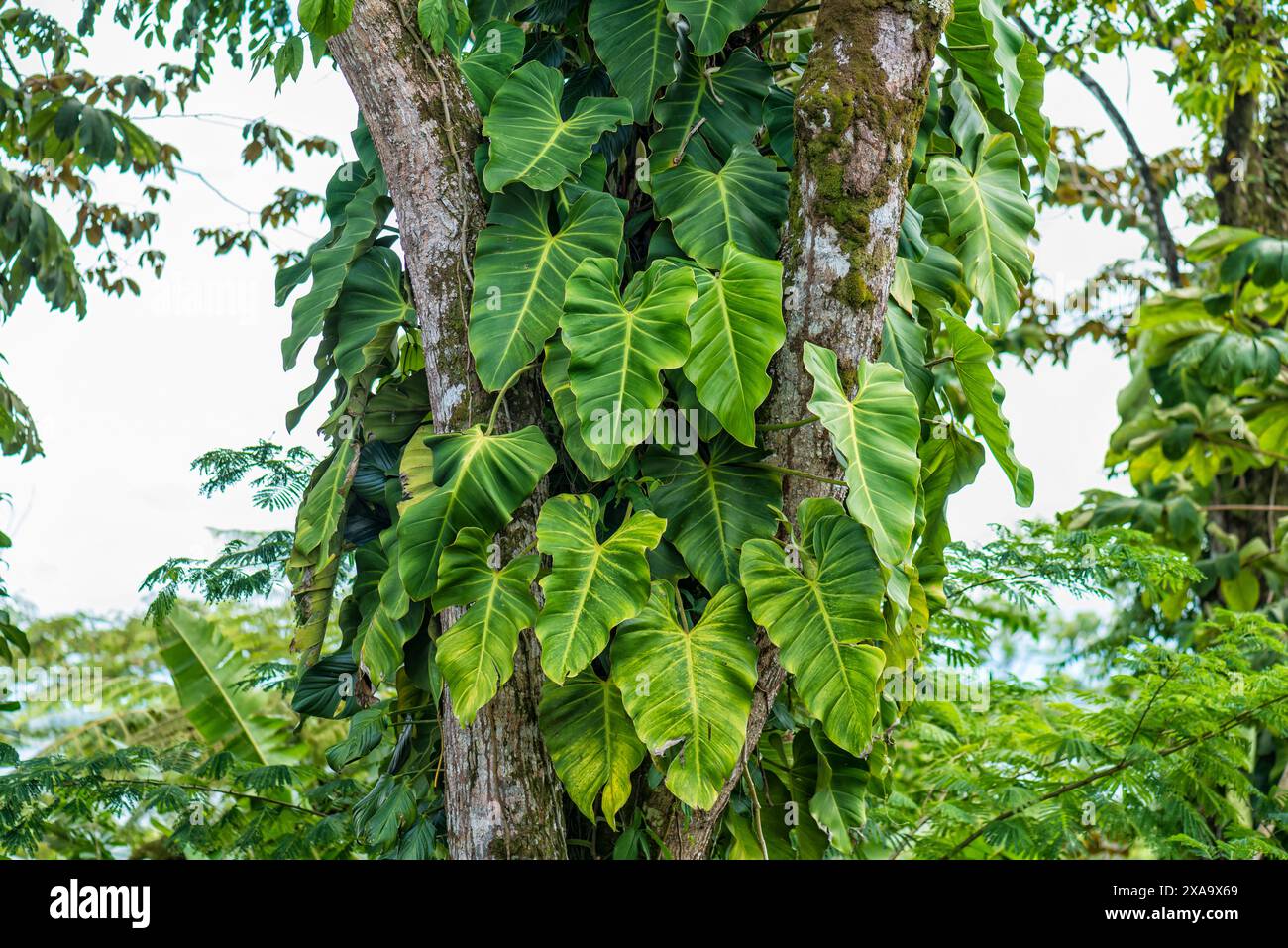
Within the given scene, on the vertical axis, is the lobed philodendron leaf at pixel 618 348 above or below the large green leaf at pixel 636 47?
below

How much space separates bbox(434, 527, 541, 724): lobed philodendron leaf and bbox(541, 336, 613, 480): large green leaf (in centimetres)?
16

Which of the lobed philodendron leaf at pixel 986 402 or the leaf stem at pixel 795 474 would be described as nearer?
the leaf stem at pixel 795 474

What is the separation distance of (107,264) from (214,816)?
2917 millimetres

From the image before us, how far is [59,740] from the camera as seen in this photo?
4.06 meters

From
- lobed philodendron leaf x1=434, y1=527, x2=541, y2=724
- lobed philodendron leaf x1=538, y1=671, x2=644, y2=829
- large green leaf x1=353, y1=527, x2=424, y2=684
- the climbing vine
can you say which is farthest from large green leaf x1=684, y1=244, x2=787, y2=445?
large green leaf x1=353, y1=527, x2=424, y2=684

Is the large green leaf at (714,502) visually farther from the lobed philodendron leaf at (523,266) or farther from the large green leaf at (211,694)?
the large green leaf at (211,694)

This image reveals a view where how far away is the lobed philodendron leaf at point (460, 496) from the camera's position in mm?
1662

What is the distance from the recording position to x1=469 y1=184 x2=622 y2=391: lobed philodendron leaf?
5.66 ft

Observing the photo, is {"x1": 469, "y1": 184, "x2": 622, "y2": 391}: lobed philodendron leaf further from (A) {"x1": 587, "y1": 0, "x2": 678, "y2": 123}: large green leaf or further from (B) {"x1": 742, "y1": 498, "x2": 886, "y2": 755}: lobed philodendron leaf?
(B) {"x1": 742, "y1": 498, "x2": 886, "y2": 755}: lobed philodendron leaf

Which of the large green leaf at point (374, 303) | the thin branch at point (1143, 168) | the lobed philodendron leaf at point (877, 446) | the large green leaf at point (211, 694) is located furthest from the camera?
the thin branch at point (1143, 168)

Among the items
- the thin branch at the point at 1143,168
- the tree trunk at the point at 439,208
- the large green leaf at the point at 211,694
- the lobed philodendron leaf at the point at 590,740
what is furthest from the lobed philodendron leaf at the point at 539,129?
the thin branch at the point at 1143,168

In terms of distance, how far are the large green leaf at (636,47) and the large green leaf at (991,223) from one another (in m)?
0.57

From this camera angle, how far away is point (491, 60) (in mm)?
1881
